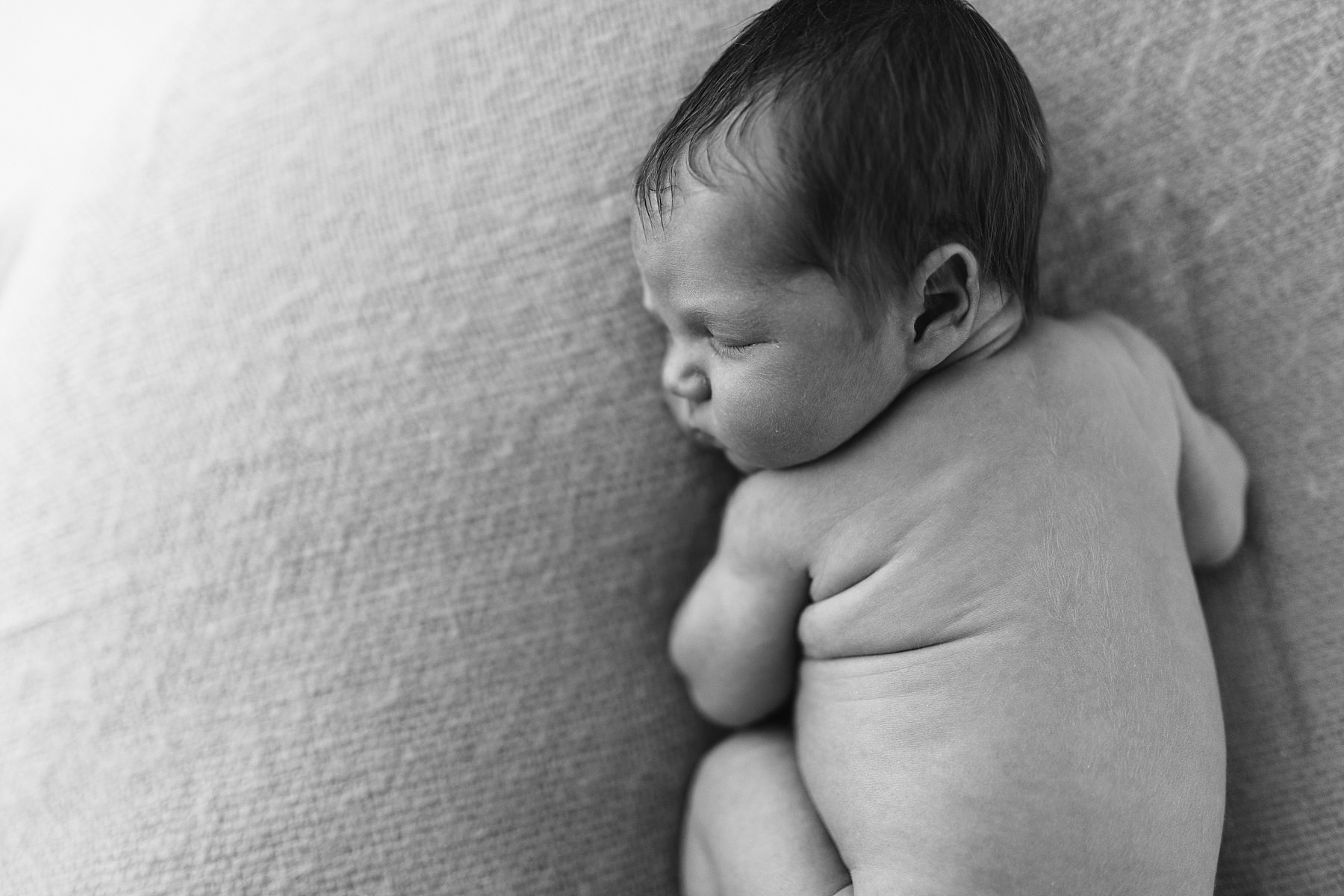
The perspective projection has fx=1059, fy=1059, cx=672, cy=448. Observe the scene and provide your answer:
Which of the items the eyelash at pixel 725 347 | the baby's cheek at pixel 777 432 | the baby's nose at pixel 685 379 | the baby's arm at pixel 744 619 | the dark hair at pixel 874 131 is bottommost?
the baby's arm at pixel 744 619

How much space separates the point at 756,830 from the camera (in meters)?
0.85

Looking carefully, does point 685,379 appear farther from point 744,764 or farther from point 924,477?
point 744,764

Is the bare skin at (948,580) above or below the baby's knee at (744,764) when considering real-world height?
above

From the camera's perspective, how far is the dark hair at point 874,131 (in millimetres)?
695

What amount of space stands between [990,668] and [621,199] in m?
0.49

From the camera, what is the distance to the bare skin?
729 mm

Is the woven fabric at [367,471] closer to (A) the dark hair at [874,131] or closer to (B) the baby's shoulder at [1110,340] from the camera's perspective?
(A) the dark hair at [874,131]

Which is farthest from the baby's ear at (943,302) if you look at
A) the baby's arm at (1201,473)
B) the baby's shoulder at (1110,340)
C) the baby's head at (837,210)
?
the baby's arm at (1201,473)

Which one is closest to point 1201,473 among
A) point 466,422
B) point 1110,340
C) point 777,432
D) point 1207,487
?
point 1207,487

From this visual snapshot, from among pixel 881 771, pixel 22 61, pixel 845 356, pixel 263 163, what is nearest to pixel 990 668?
pixel 881 771

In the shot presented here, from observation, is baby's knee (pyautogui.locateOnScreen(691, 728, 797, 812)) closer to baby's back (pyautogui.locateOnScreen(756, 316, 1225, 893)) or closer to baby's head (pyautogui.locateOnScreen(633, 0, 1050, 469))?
baby's back (pyautogui.locateOnScreen(756, 316, 1225, 893))

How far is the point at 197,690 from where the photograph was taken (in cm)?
88

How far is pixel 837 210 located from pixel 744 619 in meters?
0.35

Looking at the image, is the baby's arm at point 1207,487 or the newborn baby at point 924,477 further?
the baby's arm at point 1207,487
